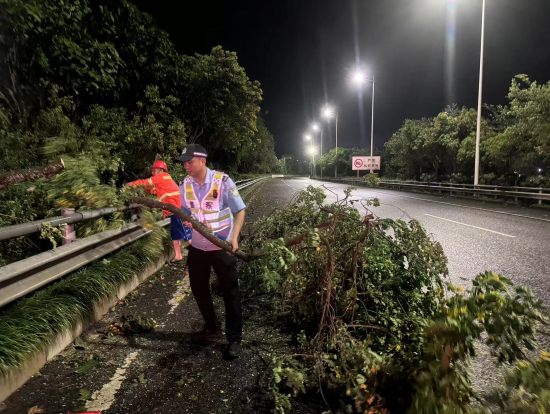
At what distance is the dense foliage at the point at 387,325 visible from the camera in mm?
1864

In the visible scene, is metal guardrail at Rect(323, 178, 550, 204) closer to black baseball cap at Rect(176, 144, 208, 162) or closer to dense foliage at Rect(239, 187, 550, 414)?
dense foliage at Rect(239, 187, 550, 414)

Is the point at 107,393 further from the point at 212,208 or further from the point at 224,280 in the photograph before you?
the point at 212,208

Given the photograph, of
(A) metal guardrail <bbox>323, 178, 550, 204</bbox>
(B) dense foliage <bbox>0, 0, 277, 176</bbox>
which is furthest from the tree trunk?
(A) metal guardrail <bbox>323, 178, 550, 204</bbox>

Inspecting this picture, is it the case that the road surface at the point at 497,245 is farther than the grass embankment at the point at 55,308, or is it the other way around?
the road surface at the point at 497,245

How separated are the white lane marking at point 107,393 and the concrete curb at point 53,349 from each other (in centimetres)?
56

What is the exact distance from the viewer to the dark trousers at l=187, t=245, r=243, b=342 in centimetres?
325

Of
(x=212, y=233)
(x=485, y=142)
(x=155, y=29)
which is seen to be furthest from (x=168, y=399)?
(x=485, y=142)

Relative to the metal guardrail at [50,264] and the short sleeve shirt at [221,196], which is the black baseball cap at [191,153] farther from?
the metal guardrail at [50,264]

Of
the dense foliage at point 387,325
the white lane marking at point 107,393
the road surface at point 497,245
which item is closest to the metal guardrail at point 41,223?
the white lane marking at point 107,393

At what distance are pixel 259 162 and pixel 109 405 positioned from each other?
6478cm

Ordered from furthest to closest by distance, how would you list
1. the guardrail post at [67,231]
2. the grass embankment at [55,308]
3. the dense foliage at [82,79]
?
the dense foliage at [82,79] → the guardrail post at [67,231] → the grass embankment at [55,308]

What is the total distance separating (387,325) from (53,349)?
2873 mm

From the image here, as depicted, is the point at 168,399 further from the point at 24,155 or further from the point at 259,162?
the point at 259,162

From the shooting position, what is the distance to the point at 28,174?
3285 mm
